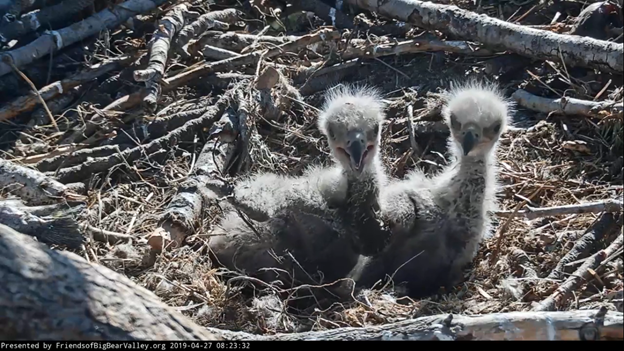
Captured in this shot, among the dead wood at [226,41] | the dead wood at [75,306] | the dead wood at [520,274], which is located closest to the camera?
the dead wood at [75,306]

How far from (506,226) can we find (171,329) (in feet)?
6.10

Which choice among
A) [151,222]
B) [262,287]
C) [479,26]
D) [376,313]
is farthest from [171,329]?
[479,26]

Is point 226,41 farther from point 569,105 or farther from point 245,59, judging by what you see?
point 569,105

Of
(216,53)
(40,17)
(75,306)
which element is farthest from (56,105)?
(75,306)

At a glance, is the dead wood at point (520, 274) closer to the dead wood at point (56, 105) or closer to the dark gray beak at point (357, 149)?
the dark gray beak at point (357, 149)

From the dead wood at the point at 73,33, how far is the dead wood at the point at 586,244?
334 cm

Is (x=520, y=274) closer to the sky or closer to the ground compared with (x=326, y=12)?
closer to the ground

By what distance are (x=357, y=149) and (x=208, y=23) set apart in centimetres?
213

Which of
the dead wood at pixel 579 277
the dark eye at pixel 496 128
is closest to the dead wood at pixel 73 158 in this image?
the dark eye at pixel 496 128

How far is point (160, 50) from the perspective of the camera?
520cm

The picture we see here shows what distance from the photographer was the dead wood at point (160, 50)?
16.4 ft

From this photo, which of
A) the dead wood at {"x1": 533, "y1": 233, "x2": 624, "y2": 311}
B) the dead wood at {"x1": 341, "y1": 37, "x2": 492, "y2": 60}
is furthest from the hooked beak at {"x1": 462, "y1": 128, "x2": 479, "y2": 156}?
the dead wood at {"x1": 341, "y1": 37, "x2": 492, "y2": 60}

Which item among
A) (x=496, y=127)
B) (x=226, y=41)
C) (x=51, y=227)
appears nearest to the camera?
(x=51, y=227)

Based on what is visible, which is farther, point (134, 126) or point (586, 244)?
point (134, 126)
